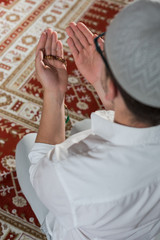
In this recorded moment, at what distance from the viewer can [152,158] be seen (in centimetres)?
74

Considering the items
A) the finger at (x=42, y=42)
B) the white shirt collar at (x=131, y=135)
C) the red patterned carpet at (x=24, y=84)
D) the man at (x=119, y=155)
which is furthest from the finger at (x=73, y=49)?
the red patterned carpet at (x=24, y=84)

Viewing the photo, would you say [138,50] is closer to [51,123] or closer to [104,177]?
[104,177]

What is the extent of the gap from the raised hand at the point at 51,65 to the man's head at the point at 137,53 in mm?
460

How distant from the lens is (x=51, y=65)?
118 cm

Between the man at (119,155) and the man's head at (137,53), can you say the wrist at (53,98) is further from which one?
the man's head at (137,53)

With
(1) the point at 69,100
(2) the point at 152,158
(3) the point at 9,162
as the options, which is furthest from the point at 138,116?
(1) the point at 69,100

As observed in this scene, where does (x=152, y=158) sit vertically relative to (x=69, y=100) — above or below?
above

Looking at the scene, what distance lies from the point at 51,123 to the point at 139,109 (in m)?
0.44

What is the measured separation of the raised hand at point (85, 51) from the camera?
1082mm

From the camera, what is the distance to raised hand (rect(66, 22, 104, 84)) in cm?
108

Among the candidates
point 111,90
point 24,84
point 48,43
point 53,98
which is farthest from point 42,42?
point 24,84

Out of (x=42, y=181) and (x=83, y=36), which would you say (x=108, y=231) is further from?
(x=83, y=36)

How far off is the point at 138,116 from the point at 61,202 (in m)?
0.29

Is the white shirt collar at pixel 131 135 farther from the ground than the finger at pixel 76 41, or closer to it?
closer to it
